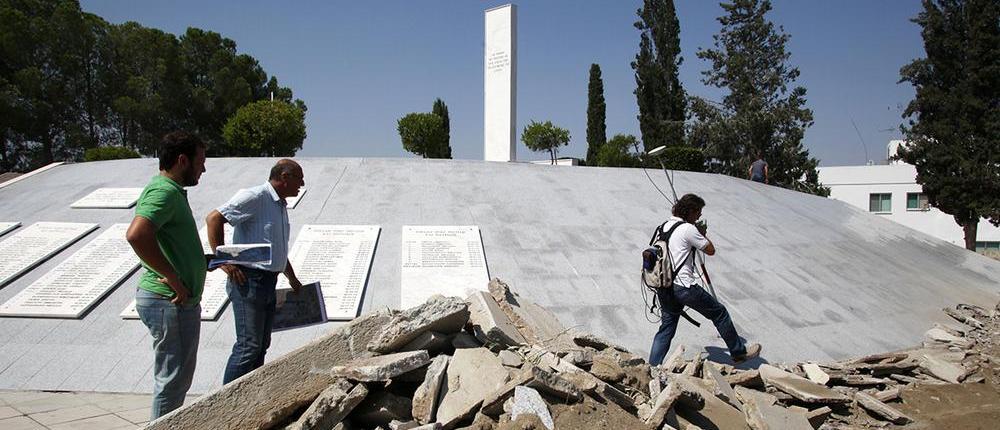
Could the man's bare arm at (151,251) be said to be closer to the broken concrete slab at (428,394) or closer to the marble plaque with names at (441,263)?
the broken concrete slab at (428,394)

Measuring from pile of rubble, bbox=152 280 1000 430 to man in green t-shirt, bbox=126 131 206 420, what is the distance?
24 cm

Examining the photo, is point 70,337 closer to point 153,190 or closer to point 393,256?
point 393,256

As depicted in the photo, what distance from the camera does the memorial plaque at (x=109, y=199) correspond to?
25.4 ft

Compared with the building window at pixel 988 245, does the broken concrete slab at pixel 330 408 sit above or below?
above

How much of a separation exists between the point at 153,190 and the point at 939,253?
43.3 ft

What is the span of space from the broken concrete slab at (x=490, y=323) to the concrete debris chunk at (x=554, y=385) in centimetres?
62

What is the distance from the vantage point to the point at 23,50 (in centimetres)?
2953

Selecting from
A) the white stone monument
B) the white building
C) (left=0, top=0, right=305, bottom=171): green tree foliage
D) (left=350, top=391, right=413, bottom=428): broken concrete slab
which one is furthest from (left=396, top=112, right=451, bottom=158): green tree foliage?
the white building

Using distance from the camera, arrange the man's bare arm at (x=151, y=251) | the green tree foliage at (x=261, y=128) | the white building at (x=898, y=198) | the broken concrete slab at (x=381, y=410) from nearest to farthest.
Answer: the man's bare arm at (x=151, y=251) → the broken concrete slab at (x=381, y=410) → the green tree foliage at (x=261, y=128) → the white building at (x=898, y=198)

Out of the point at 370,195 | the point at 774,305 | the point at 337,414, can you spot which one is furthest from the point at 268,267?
the point at 774,305

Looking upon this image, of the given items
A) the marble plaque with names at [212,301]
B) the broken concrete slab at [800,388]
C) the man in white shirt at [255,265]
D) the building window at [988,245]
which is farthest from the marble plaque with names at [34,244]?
the building window at [988,245]

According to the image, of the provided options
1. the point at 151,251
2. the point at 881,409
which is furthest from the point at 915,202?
the point at 151,251

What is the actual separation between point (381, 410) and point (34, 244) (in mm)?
6246

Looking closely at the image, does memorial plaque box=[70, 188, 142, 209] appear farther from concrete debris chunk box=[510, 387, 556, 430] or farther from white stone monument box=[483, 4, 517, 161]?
white stone monument box=[483, 4, 517, 161]
